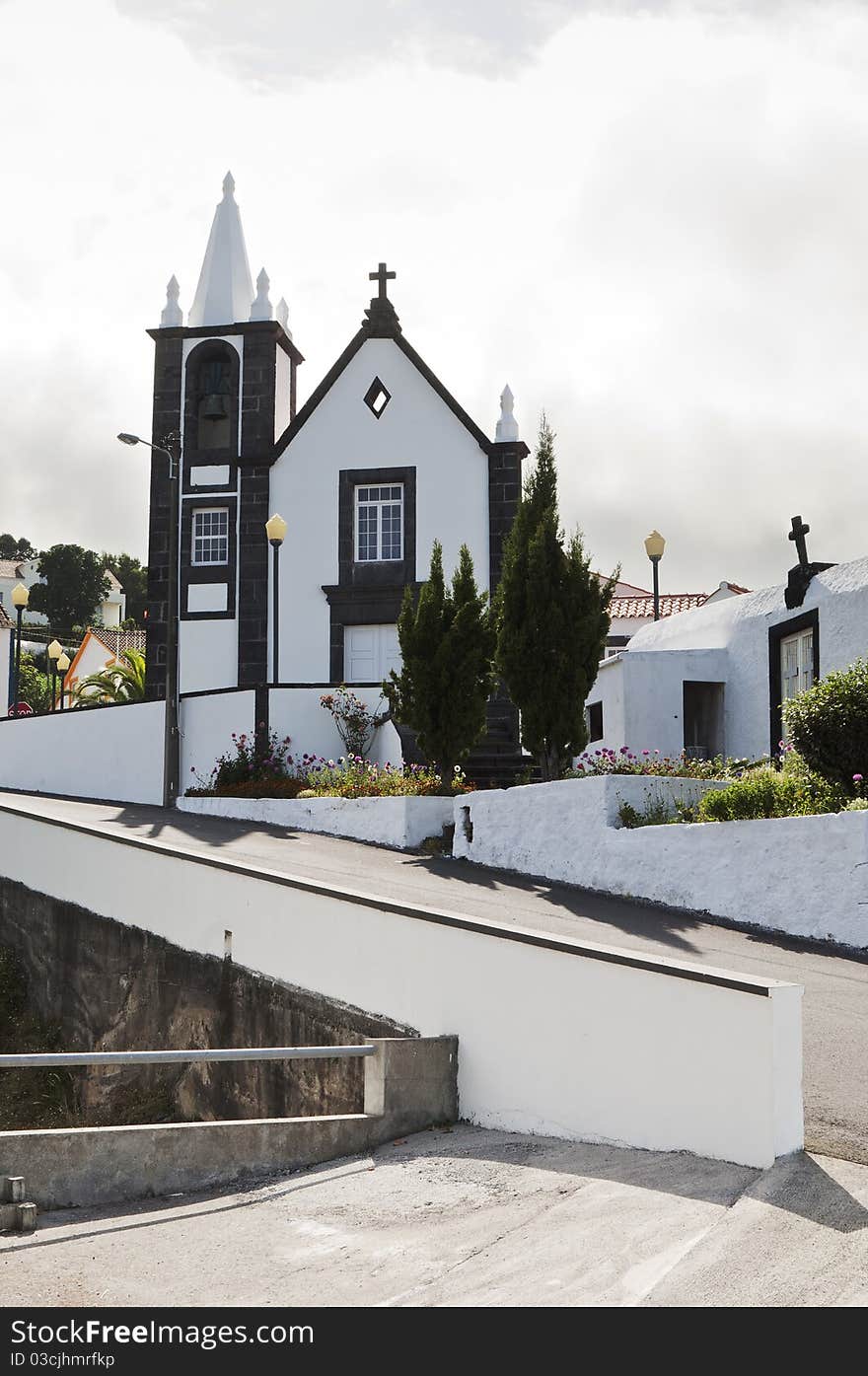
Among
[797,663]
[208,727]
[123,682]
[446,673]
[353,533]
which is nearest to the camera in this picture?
[797,663]

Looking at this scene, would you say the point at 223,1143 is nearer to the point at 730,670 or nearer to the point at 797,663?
the point at 797,663

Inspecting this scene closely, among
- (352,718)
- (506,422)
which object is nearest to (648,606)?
(506,422)

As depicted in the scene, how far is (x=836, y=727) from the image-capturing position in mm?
13234

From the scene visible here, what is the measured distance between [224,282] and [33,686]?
46.2 m

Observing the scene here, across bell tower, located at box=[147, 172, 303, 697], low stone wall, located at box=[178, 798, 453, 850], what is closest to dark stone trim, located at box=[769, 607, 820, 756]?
low stone wall, located at box=[178, 798, 453, 850]


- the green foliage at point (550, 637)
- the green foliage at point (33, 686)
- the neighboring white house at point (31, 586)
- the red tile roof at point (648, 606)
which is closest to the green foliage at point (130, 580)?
the neighboring white house at point (31, 586)

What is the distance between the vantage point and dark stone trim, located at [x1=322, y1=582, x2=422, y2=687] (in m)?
29.5

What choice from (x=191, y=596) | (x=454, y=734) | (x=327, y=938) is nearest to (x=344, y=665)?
(x=191, y=596)

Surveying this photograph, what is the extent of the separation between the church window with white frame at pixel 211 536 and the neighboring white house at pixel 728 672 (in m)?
11.1

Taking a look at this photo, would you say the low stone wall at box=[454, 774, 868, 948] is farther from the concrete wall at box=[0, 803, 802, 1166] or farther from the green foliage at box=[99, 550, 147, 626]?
the green foliage at box=[99, 550, 147, 626]

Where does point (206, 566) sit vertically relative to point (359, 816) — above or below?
above

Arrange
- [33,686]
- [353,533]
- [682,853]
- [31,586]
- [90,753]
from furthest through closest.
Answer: [31,586] < [33,686] < [353,533] < [90,753] < [682,853]
